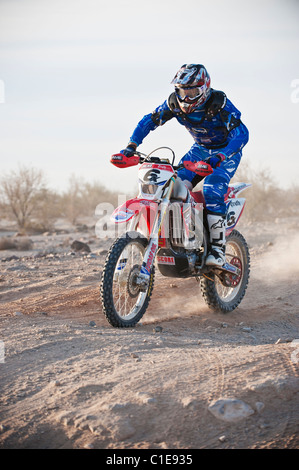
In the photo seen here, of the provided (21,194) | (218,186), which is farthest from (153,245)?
(21,194)

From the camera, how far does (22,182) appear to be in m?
19.7

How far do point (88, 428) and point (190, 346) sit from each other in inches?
65.0

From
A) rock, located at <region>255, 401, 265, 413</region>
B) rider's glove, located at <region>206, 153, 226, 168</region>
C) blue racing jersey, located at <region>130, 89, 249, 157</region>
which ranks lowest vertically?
rock, located at <region>255, 401, 265, 413</region>

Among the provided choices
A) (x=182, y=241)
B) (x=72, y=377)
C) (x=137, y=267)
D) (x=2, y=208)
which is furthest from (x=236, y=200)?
(x=2, y=208)

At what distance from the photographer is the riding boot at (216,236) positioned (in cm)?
561

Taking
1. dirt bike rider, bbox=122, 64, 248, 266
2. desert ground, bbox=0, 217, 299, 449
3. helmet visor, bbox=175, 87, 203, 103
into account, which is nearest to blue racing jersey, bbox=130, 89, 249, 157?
dirt bike rider, bbox=122, 64, 248, 266

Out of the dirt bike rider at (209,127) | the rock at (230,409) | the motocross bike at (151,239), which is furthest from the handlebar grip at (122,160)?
the rock at (230,409)

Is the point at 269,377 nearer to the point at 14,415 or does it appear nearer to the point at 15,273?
the point at 14,415

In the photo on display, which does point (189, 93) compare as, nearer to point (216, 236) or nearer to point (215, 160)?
point (215, 160)

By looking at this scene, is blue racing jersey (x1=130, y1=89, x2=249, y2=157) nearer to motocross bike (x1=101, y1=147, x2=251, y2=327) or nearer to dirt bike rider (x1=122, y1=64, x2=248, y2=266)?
dirt bike rider (x1=122, y1=64, x2=248, y2=266)

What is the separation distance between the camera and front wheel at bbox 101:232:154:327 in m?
4.77

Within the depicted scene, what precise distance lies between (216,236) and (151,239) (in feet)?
3.22

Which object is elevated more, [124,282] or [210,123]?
[210,123]

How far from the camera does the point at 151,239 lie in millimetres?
4973
